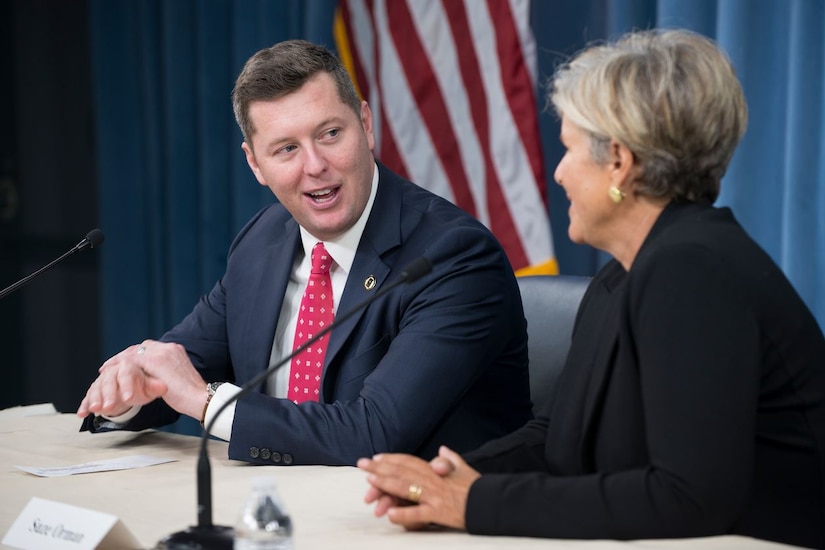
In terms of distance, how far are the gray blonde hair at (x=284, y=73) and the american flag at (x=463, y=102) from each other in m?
1.34

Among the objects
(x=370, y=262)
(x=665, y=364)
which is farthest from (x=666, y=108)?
(x=370, y=262)

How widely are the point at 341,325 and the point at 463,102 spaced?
1.76m

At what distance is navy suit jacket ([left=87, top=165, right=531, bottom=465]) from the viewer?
2.12 metres

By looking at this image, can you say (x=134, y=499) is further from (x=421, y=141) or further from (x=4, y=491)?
(x=421, y=141)

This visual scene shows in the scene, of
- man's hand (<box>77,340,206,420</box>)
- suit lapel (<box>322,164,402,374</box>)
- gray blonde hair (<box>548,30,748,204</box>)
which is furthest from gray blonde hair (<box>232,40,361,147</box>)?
gray blonde hair (<box>548,30,748,204</box>)

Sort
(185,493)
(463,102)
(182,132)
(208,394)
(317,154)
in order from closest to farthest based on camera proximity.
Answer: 1. (185,493)
2. (208,394)
3. (317,154)
4. (463,102)
5. (182,132)

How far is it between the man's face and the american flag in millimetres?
1336

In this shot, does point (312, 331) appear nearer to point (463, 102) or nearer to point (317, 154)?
point (317, 154)

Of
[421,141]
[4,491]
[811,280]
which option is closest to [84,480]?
[4,491]

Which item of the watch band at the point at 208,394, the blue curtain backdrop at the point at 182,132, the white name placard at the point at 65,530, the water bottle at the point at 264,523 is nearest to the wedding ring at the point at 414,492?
the water bottle at the point at 264,523

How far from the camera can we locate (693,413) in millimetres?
1477

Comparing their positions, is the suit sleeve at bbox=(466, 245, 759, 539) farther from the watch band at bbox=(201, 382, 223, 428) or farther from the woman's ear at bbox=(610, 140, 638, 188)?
the watch band at bbox=(201, 382, 223, 428)

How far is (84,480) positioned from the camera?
2.00 m

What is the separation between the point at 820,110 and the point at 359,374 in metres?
1.53
